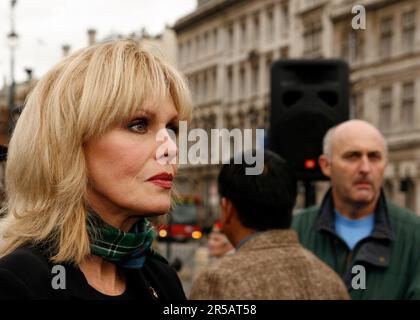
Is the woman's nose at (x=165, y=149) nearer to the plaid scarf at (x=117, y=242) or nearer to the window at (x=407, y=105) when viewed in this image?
the plaid scarf at (x=117, y=242)

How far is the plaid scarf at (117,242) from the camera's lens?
2.38 meters

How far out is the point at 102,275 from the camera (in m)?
2.45

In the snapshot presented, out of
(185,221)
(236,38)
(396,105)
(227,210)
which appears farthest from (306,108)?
(236,38)

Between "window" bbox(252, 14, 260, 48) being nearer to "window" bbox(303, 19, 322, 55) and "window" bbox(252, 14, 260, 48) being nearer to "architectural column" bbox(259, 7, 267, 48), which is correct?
"architectural column" bbox(259, 7, 267, 48)

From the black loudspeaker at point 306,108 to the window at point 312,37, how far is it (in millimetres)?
39658

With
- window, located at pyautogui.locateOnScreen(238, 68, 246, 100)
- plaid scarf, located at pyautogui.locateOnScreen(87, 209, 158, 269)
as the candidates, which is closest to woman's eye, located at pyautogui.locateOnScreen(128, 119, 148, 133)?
plaid scarf, located at pyautogui.locateOnScreen(87, 209, 158, 269)

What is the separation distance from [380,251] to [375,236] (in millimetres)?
89

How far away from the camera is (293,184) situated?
3670 mm

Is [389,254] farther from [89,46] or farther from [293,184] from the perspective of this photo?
[89,46]

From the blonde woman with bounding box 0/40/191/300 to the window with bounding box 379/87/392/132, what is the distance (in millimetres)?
38141

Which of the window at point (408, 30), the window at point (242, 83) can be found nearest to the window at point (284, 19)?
the window at point (242, 83)

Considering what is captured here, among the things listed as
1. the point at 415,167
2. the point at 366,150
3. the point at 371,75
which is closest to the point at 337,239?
the point at 366,150

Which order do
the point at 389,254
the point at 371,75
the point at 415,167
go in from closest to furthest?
the point at 389,254 < the point at 415,167 < the point at 371,75

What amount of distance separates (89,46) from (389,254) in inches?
89.5
